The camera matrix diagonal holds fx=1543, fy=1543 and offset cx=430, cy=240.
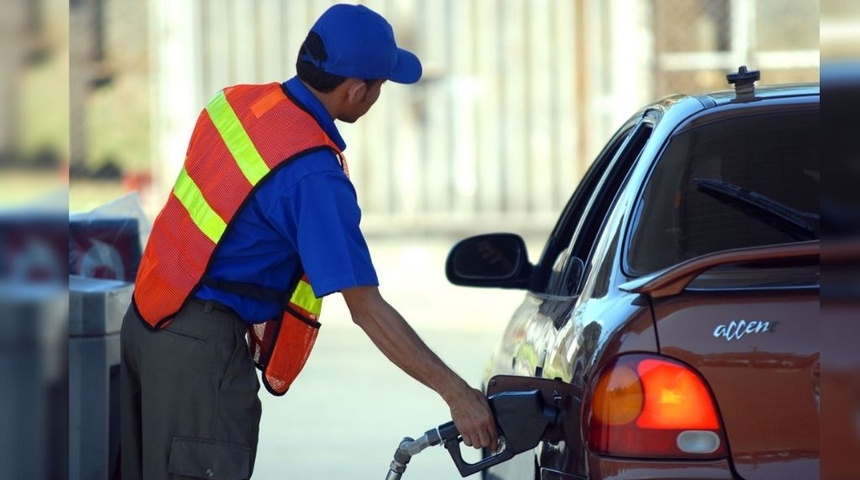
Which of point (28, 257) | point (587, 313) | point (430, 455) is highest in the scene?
point (28, 257)

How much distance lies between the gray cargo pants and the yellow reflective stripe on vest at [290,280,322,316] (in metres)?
0.20

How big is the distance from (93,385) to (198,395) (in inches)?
31.6

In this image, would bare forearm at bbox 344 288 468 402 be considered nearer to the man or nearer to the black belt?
the man

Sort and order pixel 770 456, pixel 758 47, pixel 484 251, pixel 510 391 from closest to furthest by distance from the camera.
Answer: pixel 770 456
pixel 510 391
pixel 484 251
pixel 758 47

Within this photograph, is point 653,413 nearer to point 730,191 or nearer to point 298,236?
point 730,191

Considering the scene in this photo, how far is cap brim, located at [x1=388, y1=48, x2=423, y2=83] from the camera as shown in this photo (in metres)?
4.09

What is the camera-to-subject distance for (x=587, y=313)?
3598 millimetres

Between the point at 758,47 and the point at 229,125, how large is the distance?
39.3 ft

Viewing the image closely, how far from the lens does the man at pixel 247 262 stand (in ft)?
12.1

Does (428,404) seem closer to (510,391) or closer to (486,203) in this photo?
(510,391)

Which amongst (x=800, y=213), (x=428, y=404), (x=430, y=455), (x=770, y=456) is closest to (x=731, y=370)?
(x=770, y=456)

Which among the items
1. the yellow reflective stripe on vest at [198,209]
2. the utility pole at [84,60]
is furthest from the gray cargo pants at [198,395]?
the utility pole at [84,60]

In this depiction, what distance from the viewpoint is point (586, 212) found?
4.50 meters

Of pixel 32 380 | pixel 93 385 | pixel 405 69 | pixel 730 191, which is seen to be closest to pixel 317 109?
pixel 405 69
